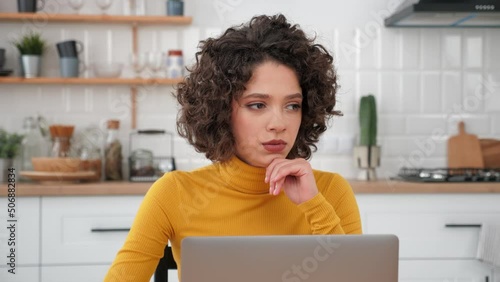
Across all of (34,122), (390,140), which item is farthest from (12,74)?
(390,140)

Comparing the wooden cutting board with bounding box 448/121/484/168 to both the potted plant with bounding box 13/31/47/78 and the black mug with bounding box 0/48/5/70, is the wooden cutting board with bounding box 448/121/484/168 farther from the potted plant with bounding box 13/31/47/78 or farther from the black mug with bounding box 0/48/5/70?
the black mug with bounding box 0/48/5/70

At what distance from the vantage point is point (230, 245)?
1.01 meters

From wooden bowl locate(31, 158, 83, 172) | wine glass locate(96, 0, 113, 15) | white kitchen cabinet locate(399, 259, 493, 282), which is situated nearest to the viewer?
white kitchen cabinet locate(399, 259, 493, 282)

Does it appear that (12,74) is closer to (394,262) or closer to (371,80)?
(371,80)

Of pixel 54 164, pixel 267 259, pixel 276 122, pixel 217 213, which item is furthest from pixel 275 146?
pixel 54 164

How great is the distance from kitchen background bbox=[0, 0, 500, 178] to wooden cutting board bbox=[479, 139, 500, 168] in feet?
0.33

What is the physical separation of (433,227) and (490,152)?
779mm

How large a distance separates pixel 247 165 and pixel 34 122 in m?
2.30

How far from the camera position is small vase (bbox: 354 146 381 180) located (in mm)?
3666

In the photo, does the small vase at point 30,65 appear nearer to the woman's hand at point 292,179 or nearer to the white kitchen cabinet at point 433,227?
the white kitchen cabinet at point 433,227

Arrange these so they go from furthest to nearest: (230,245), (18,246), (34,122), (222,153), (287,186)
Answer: (34,122), (18,246), (222,153), (287,186), (230,245)

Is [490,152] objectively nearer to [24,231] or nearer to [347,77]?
[347,77]

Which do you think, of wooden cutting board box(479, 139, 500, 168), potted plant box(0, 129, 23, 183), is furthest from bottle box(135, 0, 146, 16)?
wooden cutting board box(479, 139, 500, 168)

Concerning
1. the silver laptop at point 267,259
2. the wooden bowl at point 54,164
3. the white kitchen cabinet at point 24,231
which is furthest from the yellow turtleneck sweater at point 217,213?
the wooden bowl at point 54,164
